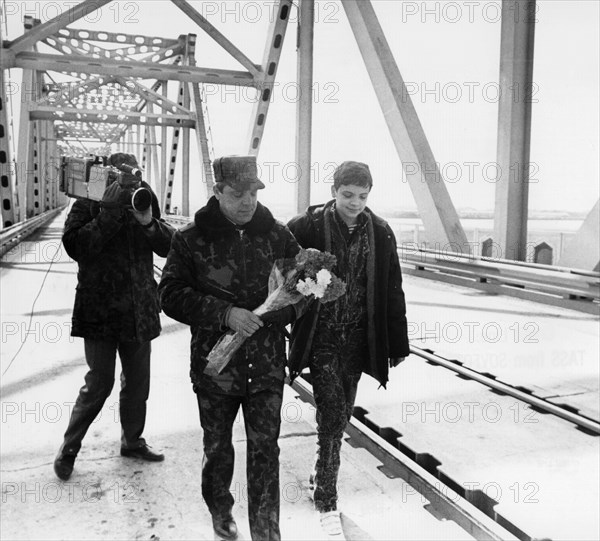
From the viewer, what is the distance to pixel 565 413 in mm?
3666

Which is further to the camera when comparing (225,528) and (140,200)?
(140,200)

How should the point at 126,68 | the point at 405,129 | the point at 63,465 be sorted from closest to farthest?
the point at 63,465 < the point at 405,129 < the point at 126,68

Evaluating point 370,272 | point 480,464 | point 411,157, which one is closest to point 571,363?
point 480,464

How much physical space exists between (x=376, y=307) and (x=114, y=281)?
124 centimetres

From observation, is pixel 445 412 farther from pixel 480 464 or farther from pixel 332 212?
pixel 332 212

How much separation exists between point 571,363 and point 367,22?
19.4 ft

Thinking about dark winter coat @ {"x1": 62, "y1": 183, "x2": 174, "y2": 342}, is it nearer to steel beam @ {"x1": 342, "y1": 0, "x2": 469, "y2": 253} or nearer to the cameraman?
the cameraman

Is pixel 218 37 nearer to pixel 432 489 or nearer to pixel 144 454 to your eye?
pixel 144 454

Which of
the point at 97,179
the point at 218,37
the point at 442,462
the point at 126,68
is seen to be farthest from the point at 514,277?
the point at 126,68

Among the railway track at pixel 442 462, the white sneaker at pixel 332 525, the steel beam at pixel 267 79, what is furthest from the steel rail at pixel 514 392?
the steel beam at pixel 267 79

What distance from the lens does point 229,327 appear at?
2.16 m

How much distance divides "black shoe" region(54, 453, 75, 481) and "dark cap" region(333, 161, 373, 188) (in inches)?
69.8

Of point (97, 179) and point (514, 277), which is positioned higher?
point (97, 179)

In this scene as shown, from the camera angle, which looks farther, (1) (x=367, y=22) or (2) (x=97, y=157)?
(1) (x=367, y=22)
